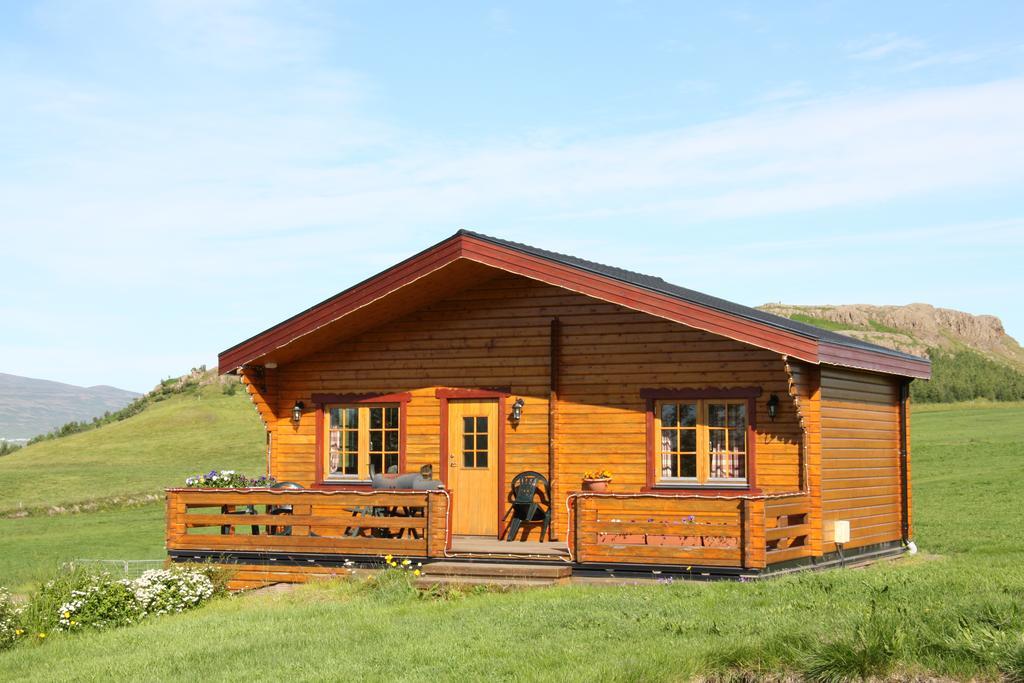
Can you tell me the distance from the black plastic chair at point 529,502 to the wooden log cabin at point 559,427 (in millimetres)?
84

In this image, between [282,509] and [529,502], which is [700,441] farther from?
[282,509]

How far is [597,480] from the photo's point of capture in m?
16.4

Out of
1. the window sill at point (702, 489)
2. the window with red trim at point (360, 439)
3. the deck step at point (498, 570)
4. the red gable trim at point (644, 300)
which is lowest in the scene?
the deck step at point (498, 570)

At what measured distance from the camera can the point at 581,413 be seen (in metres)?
17.0

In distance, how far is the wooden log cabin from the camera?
48.1ft

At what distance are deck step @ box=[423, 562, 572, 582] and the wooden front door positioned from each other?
2.61 metres

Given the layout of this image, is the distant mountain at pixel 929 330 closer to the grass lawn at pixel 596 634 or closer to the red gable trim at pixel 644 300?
the red gable trim at pixel 644 300

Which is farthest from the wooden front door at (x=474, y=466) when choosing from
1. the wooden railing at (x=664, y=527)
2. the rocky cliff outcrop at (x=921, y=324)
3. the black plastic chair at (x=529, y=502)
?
the rocky cliff outcrop at (x=921, y=324)

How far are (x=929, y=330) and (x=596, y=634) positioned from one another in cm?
8178

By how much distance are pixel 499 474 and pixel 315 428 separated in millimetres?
2962

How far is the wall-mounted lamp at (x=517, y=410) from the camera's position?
17.2 metres

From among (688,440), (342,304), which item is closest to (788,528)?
(688,440)

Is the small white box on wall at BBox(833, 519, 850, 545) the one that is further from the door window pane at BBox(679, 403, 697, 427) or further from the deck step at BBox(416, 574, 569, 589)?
the deck step at BBox(416, 574, 569, 589)

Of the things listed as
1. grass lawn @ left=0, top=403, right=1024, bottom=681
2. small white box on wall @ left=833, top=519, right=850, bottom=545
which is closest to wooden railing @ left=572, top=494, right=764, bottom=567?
grass lawn @ left=0, top=403, right=1024, bottom=681
